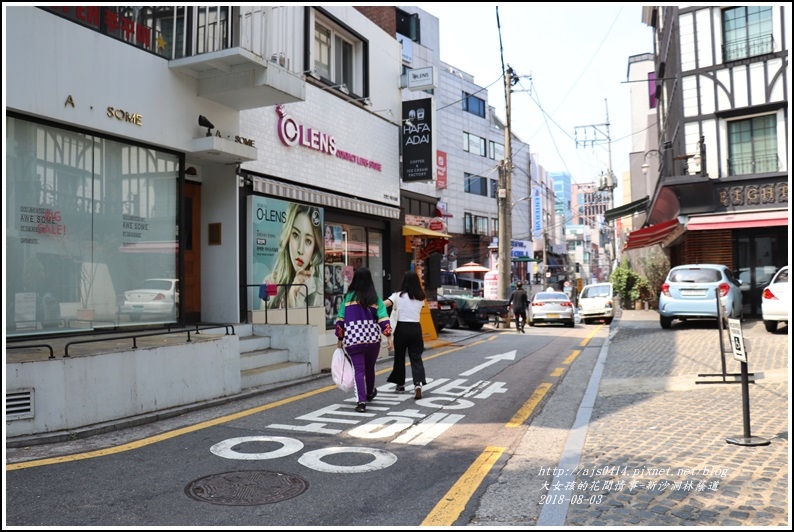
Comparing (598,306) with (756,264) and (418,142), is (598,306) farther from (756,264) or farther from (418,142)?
(418,142)

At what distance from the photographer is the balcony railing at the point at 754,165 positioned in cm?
1922

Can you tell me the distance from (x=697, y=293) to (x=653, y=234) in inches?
312

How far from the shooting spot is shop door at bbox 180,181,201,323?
1177 centimetres

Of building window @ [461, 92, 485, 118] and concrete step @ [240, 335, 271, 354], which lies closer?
concrete step @ [240, 335, 271, 354]

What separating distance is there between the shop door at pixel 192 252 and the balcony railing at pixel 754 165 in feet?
56.4

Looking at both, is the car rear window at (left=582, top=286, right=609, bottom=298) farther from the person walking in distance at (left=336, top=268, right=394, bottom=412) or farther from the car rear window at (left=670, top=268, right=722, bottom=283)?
the person walking in distance at (left=336, top=268, right=394, bottom=412)

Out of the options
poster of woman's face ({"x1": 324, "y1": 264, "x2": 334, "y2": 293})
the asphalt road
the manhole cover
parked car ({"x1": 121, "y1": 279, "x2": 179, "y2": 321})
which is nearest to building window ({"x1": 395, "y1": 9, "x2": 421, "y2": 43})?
poster of woman's face ({"x1": 324, "y1": 264, "x2": 334, "y2": 293})

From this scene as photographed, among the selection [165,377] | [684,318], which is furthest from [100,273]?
[684,318]

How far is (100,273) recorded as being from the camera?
9.09 metres

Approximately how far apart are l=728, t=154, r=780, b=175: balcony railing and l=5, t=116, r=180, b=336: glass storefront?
58.6 feet

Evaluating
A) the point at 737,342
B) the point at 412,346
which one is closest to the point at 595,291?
the point at 412,346

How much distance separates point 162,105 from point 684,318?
13.9m

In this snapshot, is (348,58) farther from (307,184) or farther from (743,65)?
(743,65)

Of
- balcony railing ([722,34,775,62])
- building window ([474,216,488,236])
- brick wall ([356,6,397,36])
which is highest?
brick wall ([356,6,397,36])
